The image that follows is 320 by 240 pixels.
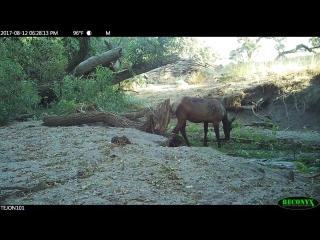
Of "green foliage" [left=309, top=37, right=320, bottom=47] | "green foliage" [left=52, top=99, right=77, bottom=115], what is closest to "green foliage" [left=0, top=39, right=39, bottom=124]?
"green foliage" [left=52, top=99, right=77, bottom=115]

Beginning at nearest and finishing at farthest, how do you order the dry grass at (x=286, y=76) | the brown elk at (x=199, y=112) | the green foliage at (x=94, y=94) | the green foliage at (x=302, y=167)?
the green foliage at (x=302, y=167), the dry grass at (x=286, y=76), the brown elk at (x=199, y=112), the green foliage at (x=94, y=94)

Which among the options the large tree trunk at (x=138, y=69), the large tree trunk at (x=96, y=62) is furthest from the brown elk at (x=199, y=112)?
the large tree trunk at (x=96, y=62)

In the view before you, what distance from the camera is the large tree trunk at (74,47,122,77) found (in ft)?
19.7

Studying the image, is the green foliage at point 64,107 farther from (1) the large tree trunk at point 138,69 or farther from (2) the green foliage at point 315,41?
(2) the green foliage at point 315,41

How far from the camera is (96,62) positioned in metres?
6.51

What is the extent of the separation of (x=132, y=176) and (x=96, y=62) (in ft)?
11.0

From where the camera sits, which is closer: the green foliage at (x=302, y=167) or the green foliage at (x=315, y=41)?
the green foliage at (x=302, y=167)

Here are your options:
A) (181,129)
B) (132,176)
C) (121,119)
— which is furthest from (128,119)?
(132,176)

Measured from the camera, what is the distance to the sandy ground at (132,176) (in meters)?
3.44

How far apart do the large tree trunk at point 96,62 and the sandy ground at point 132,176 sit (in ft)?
6.97

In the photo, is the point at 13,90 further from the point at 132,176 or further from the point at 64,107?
the point at 132,176

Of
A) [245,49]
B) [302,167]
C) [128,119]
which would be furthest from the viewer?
[128,119]
